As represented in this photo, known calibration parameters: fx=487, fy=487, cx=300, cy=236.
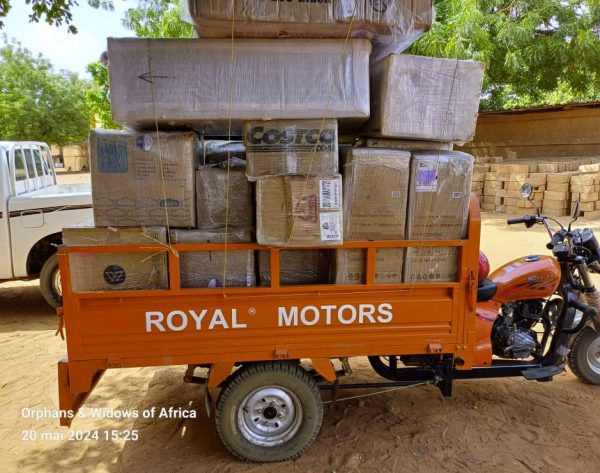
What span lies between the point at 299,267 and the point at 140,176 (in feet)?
3.16

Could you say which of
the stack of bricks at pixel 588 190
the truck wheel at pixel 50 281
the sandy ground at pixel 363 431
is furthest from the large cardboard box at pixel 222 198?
the stack of bricks at pixel 588 190

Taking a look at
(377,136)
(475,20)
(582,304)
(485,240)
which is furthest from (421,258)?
(475,20)

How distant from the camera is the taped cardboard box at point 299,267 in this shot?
104 inches

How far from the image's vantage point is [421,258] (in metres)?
2.66

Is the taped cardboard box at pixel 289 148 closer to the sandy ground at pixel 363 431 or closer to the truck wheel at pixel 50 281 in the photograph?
the sandy ground at pixel 363 431

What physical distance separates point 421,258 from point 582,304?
1.39 m

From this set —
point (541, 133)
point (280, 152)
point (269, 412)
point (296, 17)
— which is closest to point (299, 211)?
point (280, 152)

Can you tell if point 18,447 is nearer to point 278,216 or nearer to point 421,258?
point 278,216

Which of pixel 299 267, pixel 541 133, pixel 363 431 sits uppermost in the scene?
pixel 541 133

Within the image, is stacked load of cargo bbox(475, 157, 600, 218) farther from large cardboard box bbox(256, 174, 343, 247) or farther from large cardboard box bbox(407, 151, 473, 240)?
large cardboard box bbox(256, 174, 343, 247)

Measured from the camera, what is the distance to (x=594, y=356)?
362cm

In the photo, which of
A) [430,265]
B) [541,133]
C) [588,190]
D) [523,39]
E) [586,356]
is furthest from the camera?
[541,133]

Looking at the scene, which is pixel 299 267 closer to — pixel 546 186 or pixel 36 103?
pixel 546 186

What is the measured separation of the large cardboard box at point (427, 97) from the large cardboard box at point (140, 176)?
3.43 ft
